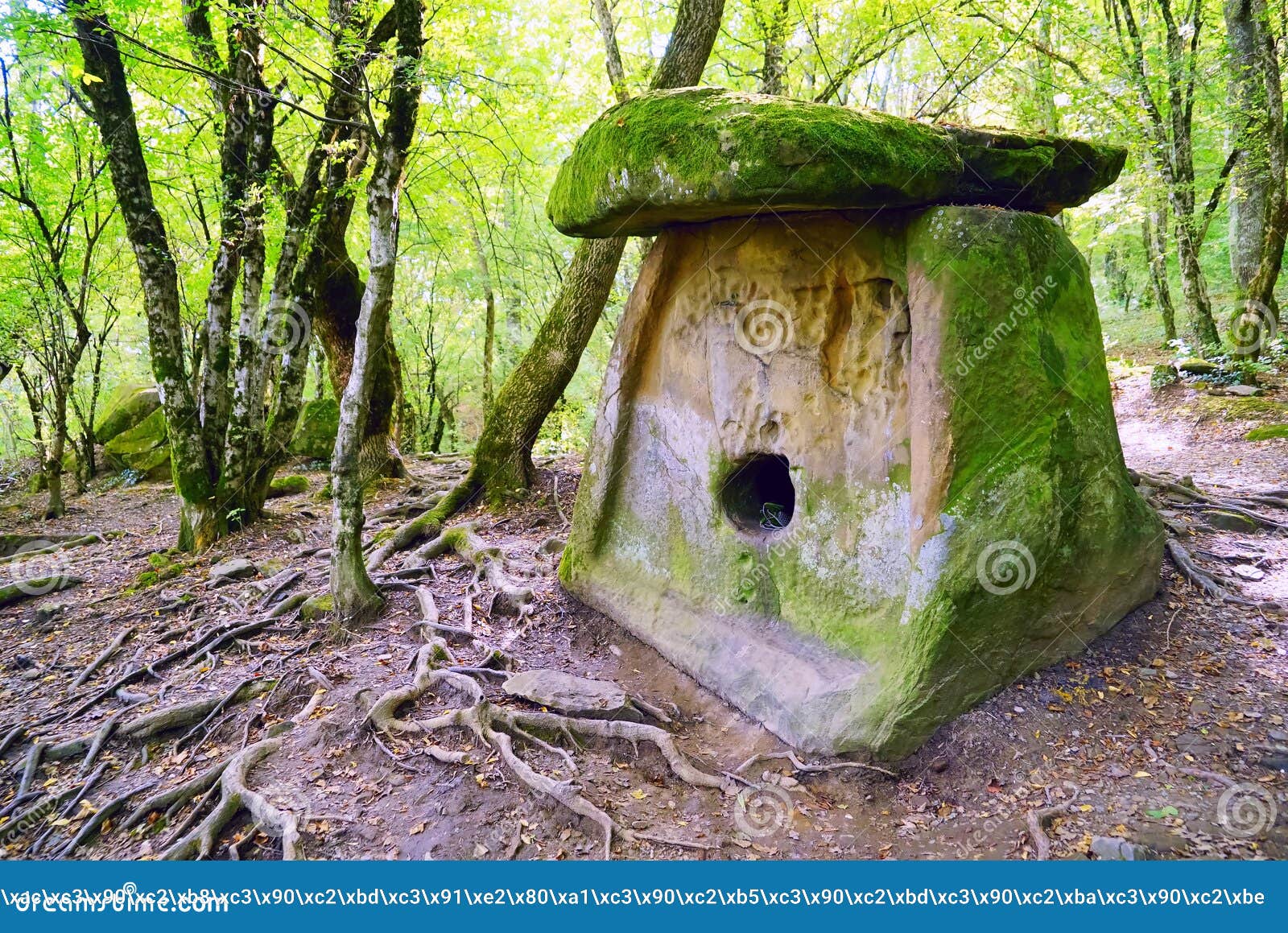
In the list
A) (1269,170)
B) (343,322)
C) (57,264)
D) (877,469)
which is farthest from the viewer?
(57,264)

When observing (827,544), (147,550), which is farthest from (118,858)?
(147,550)

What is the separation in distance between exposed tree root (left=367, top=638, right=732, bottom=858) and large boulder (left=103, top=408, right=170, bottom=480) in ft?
40.4

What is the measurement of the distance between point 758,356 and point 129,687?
5.52m

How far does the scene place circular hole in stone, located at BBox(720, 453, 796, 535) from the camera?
554 centimetres

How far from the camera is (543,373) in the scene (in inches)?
340

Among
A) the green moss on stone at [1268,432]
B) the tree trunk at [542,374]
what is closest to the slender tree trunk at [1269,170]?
the green moss on stone at [1268,432]

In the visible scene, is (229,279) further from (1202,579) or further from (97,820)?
(1202,579)

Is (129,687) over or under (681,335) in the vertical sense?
under

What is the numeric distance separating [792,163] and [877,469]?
1920 millimetres

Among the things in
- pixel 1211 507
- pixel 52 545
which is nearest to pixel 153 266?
pixel 52 545

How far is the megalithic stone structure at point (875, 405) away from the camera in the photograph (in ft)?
13.5

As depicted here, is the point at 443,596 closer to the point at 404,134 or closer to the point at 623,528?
the point at 623,528

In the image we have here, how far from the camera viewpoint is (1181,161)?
11.5 m

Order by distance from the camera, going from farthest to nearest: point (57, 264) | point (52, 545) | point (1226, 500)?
point (57, 264), point (52, 545), point (1226, 500)
